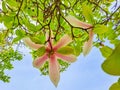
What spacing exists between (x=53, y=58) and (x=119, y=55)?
0.63 metres

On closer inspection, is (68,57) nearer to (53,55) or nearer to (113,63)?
(53,55)

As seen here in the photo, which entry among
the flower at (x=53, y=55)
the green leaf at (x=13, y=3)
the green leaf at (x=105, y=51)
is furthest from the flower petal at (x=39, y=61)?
the green leaf at (x=13, y=3)

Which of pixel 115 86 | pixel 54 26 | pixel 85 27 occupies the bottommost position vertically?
pixel 54 26

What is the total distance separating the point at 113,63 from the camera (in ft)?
1.03

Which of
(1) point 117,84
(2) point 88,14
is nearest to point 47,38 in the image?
(2) point 88,14

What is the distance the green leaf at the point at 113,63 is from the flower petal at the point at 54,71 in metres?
0.54

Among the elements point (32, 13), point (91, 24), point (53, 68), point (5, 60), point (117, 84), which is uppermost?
point (117, 84)

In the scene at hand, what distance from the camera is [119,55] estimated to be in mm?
322

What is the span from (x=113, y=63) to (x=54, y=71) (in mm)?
594

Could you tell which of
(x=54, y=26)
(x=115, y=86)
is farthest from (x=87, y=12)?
(x=54, y=26)

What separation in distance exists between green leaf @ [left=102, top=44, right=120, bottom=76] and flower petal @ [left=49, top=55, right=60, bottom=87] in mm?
543

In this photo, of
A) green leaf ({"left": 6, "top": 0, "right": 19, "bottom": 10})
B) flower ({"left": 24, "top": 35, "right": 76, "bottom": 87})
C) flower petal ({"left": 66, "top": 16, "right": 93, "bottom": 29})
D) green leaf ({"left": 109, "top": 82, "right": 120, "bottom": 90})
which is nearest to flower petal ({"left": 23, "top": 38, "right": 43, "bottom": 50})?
flower ({"left": 24, "top": 35, "right": 76, "bottom": 87})

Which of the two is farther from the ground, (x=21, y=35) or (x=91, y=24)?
(x=91, y=24)

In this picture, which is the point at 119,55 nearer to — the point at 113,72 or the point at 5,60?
the point at 113,72
